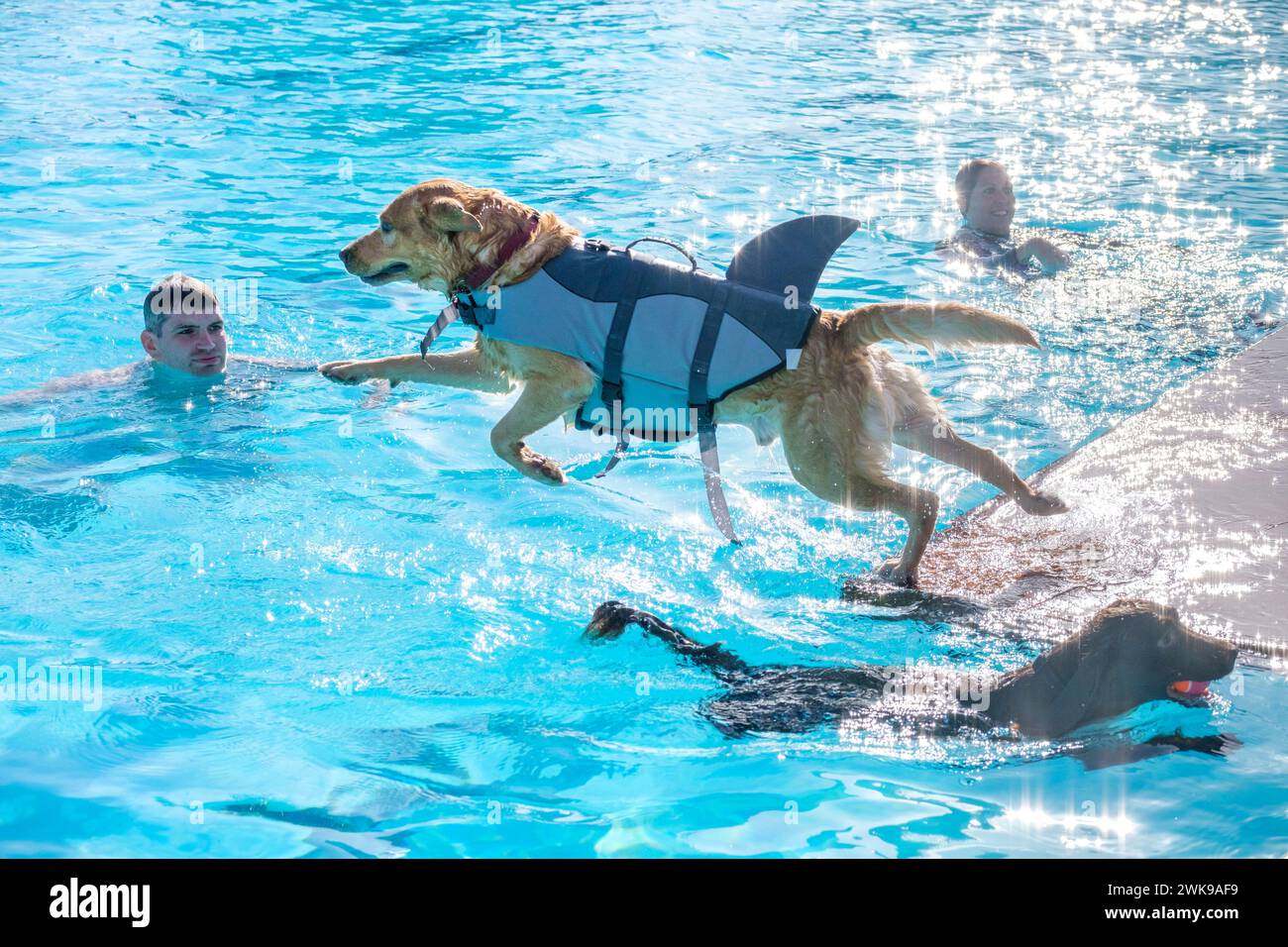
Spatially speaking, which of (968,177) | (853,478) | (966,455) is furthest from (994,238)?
(853,478)

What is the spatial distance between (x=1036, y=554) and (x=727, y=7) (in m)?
12.6

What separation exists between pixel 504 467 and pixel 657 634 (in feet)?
6.61

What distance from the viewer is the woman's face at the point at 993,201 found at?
27.9ft

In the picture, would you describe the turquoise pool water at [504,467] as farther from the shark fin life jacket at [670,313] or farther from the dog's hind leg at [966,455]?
the shark fin life jacket at [670,313]

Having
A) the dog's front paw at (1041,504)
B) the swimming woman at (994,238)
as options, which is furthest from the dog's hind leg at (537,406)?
the swimming woman at (994,238)

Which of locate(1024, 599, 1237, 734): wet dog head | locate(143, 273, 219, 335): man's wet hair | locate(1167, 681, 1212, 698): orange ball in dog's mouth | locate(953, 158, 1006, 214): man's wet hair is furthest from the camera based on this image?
locate(953, 158, 1006, 214): man's wet hair

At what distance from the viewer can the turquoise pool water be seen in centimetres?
370

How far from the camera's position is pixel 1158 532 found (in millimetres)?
5188

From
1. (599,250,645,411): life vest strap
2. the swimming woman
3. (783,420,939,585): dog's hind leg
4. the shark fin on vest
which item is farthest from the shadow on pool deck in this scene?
the swimming woman

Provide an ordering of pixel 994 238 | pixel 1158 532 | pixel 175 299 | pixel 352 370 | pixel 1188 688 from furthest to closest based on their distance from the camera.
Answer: pixel 994 238, pixel 175 299, pixel 1158 532, pixel 352 370, pixel 1188 688

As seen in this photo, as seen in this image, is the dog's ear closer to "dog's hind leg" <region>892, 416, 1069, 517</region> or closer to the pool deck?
"dog's hind leg" <region>892, 416, 1069, 517</region>

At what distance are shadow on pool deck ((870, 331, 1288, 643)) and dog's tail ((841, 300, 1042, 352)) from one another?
1.04 meters

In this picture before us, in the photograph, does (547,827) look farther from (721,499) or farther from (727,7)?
(727,7)

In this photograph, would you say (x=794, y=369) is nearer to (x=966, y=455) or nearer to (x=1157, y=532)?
(x=966, y=455)
